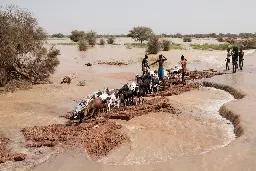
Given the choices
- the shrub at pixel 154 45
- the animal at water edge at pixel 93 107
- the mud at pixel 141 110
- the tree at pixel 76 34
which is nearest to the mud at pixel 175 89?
the mud at pixel 141 110

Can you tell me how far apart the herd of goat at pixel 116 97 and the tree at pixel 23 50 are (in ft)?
25.2

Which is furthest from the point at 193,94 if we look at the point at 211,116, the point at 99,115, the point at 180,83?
the point at 99,115

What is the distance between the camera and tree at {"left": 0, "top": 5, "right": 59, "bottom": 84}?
71.3 feet

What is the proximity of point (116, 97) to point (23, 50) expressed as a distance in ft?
29.0

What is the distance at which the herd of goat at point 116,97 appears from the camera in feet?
49.8

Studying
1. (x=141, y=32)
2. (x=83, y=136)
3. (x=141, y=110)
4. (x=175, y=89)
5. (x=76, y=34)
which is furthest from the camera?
(x=76, y=34)

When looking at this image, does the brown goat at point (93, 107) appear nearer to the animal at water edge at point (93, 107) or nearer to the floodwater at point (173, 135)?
the animal at water edge at point (93, 107)

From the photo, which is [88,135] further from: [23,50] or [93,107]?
[23,50]

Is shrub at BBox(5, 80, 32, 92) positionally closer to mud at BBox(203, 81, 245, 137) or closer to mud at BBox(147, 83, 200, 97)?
mud at BBox(147, 83, 200, 97)

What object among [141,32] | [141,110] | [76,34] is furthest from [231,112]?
[76,34]

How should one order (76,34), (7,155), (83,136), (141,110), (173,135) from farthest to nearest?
1. (76,34)
2. (141,110)
3. (173,135)
4. (83,136)
5. (7,155)

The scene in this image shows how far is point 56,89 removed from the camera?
2211 cm

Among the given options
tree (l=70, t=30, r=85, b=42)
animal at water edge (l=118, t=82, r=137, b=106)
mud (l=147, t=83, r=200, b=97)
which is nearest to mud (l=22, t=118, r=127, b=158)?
animal at water edge (l=118, t=82, r=137, b=106)

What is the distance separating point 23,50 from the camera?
2291 centimetres
